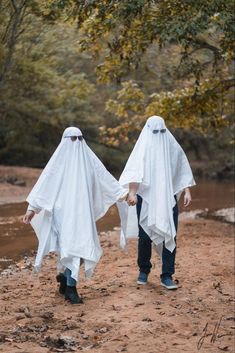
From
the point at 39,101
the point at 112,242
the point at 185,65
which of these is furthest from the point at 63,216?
the point at 39,101

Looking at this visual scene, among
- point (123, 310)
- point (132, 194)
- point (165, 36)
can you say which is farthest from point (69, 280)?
point (165, 36)

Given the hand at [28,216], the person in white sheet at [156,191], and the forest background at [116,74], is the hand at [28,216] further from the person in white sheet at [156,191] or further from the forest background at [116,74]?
the forest background at [116,74]

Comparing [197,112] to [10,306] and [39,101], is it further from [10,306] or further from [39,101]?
[39,101]

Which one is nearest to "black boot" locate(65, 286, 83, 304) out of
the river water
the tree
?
the river water

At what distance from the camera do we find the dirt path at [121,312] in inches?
216

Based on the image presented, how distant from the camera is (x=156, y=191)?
742cm

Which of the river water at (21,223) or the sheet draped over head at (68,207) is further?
the river water at (21,223)

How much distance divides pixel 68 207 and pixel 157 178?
125 centimetres

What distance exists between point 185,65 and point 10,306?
737cm

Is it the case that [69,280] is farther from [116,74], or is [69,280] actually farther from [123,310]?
[116,74]

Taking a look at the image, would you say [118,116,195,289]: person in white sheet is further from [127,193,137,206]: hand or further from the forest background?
the forest background

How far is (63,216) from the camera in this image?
693 cm

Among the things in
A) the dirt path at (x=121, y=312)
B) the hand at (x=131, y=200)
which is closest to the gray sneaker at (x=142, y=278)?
the dirt path at (x=121, y=312)

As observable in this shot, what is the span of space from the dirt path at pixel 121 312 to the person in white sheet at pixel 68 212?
463mm
